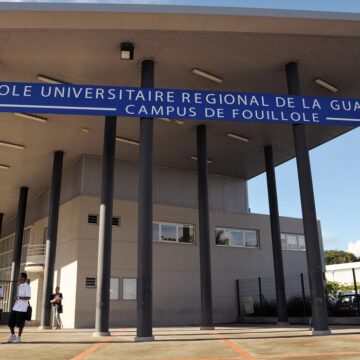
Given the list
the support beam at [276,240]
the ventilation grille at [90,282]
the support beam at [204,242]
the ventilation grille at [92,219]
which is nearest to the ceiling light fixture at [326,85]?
the support beam at [204,242]

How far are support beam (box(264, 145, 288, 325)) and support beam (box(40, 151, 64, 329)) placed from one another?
10196 millimetres

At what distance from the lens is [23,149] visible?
72.1 feet

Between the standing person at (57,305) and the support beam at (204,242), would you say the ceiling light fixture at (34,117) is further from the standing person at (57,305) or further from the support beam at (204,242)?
the standing person at (57,305)

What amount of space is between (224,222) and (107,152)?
38.2 feet

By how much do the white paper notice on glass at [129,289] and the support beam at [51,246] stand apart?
134 inches

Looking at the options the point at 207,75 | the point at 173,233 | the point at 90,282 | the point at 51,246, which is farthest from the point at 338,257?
the point at 207,75

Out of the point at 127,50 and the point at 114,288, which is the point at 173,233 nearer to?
Result: the point at 114,288

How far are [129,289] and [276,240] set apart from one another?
24.4 ft

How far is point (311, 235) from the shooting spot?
12664 mm

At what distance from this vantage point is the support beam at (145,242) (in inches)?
455

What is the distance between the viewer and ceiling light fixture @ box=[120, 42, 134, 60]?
13367 millimetres

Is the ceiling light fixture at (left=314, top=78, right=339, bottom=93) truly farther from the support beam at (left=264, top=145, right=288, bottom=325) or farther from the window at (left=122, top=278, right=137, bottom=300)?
the window at (left=122, top=278, right=137, bottom=300)

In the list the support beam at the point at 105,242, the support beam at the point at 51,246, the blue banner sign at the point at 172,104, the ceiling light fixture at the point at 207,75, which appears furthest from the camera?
the support beam at the point at 51,246

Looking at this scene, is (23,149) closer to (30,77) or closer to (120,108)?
(30,77)
